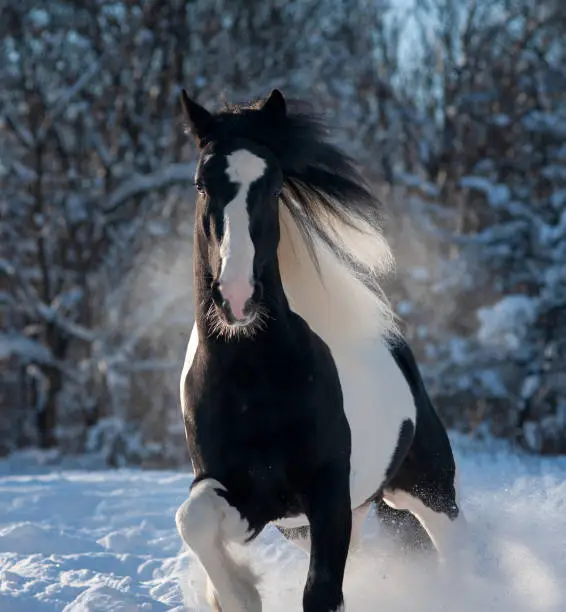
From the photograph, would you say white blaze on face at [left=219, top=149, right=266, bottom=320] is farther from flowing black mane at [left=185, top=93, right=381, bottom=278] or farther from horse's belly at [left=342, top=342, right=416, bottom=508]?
horse's belly at [left=342, top=342, right=416, bottom=508]

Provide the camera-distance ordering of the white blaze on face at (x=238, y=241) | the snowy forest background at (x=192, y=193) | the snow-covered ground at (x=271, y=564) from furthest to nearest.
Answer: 1. the snowy forest background at (x=192, y=193)
2. the snow-covered ground at (x=271, y=564)
3. the white blaze on face at (x=238, y=241)

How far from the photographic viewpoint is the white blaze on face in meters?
2.73

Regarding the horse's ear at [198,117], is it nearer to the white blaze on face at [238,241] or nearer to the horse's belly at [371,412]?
the white blaze on face at [238,241]

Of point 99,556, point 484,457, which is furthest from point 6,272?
point 99,556

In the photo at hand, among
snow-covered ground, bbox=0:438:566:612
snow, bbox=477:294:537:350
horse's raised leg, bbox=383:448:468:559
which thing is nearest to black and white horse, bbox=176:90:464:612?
horse's raised leg, bbox=383:448:468:559

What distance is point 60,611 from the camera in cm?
373

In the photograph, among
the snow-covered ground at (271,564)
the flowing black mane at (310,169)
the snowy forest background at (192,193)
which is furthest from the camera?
the snowy forest background at (192,193)

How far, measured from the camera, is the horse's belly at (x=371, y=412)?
336 cm

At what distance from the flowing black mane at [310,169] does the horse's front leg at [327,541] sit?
0.83 meters

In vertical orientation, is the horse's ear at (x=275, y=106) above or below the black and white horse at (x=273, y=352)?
above

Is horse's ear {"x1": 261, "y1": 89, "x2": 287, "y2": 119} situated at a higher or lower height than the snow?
higher

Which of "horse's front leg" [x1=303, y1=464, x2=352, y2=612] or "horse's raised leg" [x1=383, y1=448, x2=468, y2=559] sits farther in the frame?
"horse's raised leg" [x1=383, y1=448, x2=468, y2=559]

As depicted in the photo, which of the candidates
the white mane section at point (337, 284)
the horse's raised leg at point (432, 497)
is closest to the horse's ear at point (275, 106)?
the white mane section at point (337, 284)

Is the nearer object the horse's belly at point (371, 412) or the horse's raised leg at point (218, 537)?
the horse's raised leg at point (218, 537)
